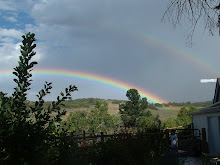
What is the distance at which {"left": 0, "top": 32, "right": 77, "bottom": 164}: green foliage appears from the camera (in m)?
2.53

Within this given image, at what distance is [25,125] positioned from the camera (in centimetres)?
265

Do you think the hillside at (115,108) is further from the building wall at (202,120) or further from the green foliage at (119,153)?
the green foliage at (119,153)

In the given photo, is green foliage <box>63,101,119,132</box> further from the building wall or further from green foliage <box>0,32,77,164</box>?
green foliage <box>0,32,77,164</box>

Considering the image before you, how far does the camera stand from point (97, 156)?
527 centimetres

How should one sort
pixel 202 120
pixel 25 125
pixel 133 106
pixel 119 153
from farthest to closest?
pixel 133 106
pixel 202 120
pixel 119 153
pixel 25 125

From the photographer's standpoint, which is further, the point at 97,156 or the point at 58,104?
the point at 97,156

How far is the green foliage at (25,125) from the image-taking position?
253cm

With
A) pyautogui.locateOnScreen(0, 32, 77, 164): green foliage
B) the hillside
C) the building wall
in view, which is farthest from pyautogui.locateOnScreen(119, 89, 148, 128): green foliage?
pyautogui.locateOnScreen(0, 32, 77, 164): green foliage

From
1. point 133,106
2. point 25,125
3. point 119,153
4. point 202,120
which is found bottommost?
point 119,153

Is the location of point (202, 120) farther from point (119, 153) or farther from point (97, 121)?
point (97, 121)

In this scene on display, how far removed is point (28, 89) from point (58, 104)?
433 mm

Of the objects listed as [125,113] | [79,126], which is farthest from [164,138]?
[125,113]

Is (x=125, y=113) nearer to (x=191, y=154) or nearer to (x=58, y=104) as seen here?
(x=191, y=154)

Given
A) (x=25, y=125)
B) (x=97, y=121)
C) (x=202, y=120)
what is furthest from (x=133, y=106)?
(x=25, y=125)
